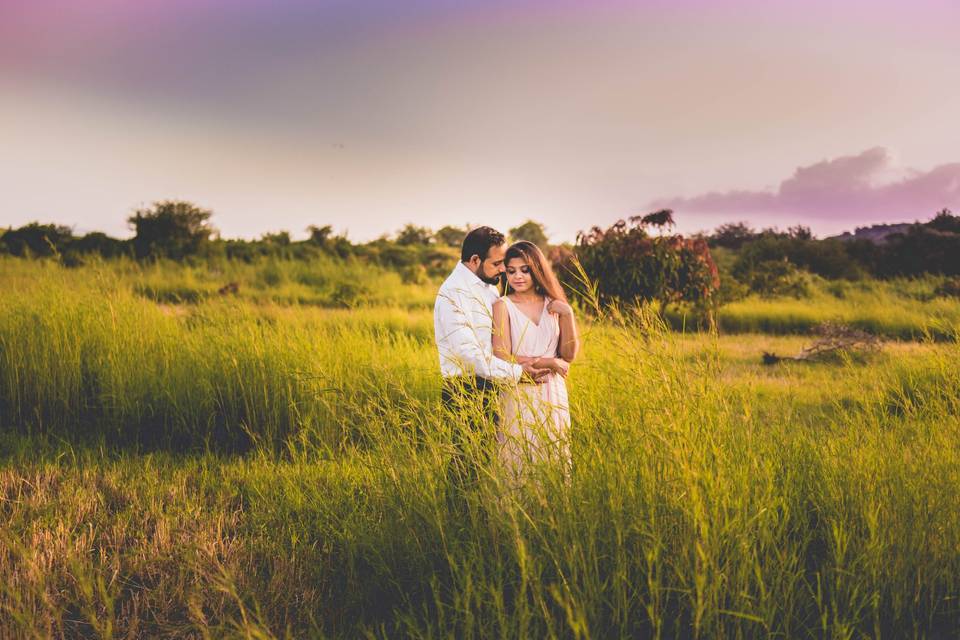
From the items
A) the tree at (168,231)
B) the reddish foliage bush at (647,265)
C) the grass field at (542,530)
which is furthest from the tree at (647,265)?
the tree at (168,231)

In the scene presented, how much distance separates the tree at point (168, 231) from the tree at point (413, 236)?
12.5 meters

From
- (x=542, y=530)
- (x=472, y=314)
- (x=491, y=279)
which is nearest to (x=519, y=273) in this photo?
(x=491, y=279)

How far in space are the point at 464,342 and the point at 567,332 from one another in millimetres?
667

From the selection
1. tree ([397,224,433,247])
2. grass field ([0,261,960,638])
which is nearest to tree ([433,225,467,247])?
tree ([397,224,433,247])

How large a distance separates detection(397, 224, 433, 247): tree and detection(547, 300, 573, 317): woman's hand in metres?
31.5

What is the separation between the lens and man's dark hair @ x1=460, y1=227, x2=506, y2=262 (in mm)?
3953

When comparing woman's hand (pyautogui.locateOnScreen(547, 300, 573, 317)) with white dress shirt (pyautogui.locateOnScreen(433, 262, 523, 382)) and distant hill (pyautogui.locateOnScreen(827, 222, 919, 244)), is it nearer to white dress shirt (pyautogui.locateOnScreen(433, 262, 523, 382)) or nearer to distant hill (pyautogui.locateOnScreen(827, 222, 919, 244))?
white dress shirt (pyautogui.locateOnScreen(433, 262, 523, 382))

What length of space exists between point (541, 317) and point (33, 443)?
4231mm

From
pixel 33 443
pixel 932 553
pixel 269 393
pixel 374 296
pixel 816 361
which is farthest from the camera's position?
pixel 374 296

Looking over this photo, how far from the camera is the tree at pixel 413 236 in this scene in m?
35.5

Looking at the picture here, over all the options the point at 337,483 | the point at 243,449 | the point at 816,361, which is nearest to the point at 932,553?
the point at 337,483

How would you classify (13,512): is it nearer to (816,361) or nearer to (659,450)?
(659,450)

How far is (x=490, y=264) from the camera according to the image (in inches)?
155

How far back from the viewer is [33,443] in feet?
17.2
